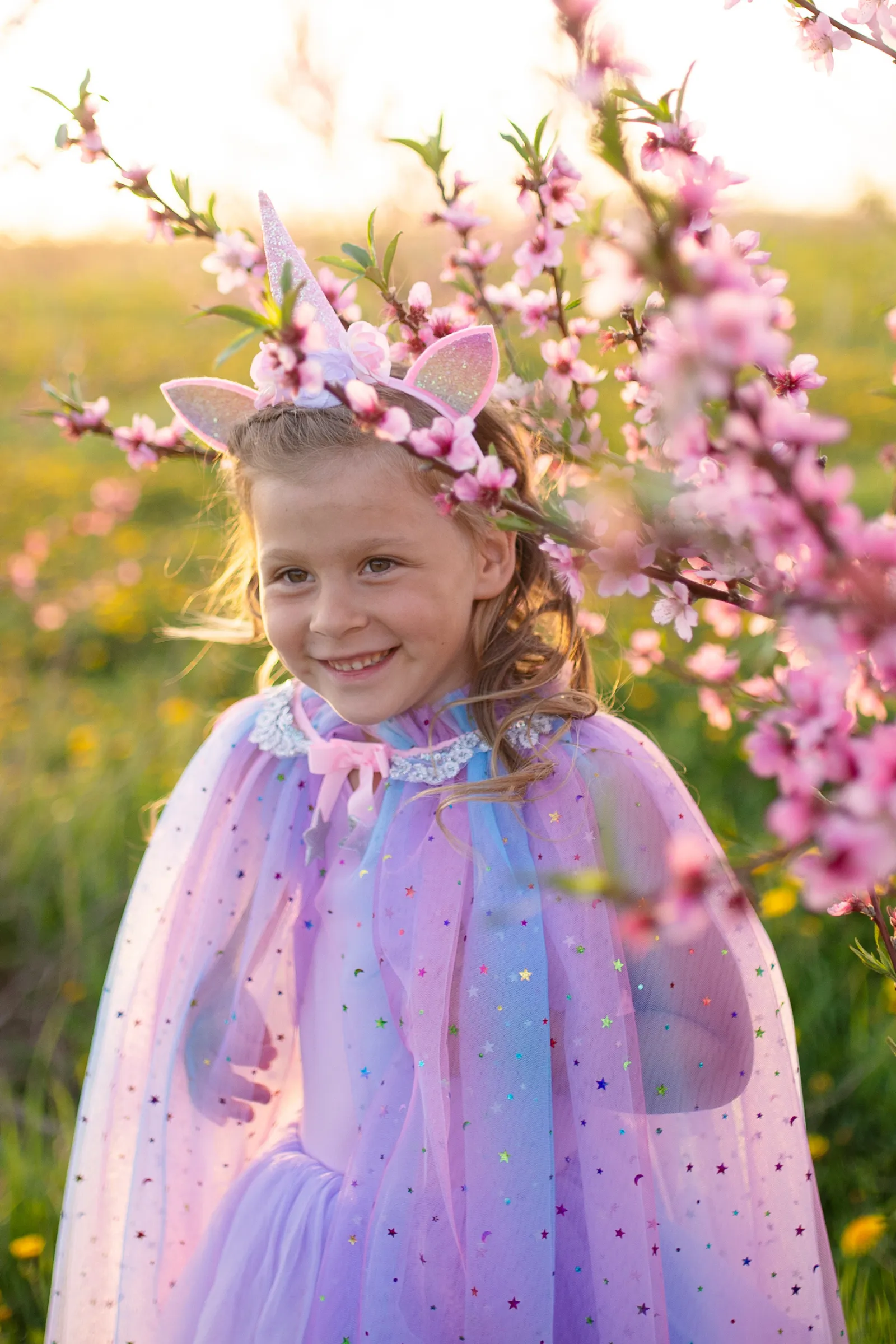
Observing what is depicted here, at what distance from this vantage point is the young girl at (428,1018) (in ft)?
4.46

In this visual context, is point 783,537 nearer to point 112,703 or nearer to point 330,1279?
point 330,1279

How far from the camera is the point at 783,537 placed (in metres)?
0.59

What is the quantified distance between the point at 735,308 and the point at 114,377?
27.3ft

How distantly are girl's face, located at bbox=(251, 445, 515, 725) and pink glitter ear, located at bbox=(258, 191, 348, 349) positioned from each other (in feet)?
0.48

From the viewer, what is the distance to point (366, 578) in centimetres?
139

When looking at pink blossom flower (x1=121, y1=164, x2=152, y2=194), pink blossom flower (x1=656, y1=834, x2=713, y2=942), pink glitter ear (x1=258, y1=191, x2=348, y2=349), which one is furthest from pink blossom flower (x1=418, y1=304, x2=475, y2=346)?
pink blossom flower (x1=656, y1=834, x2=713, y2=942)

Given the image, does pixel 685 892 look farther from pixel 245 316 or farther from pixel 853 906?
pixel 853 906

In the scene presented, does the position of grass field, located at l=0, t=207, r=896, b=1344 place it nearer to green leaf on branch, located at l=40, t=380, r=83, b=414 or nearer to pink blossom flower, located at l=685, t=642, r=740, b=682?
pink blossom flower, located at l=685, t=642, r=740, b=682

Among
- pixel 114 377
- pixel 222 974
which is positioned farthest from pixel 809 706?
pixel 114 377

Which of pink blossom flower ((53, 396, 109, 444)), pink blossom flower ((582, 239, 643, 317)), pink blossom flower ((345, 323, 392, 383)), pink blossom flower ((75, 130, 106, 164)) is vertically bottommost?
pink blossom flower ((582, 239, 643, 317))

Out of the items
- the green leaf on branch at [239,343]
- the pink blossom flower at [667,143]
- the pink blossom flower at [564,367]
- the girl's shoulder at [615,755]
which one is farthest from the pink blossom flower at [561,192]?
the girl's shoulder at [615,755]

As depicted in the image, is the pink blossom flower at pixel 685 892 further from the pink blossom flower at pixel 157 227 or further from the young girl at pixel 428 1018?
the pink blossom flower at pixel 157 227

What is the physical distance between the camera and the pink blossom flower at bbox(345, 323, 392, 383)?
3.84ft

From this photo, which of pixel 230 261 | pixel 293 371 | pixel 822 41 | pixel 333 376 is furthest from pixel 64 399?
pixel 822 41
